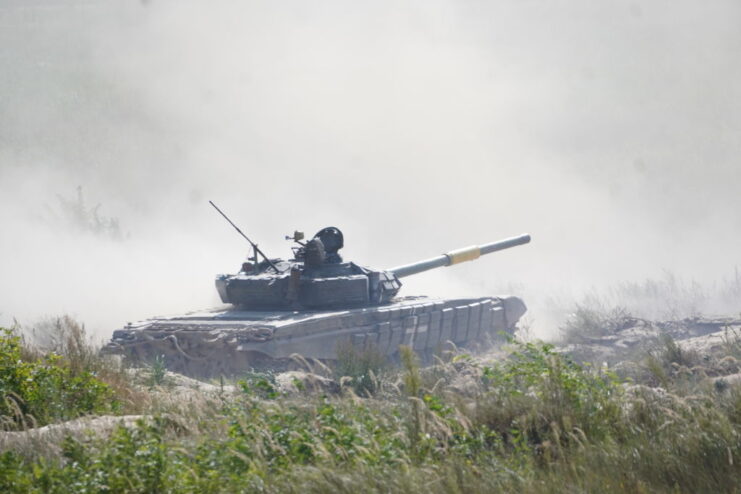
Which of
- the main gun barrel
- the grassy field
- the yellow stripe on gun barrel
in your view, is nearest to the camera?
the grassy field

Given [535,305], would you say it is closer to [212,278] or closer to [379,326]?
[212,278]

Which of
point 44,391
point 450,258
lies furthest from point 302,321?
point 450,258

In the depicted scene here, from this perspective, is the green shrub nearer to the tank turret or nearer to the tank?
the tank

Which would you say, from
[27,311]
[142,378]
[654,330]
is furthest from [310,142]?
[142,378]

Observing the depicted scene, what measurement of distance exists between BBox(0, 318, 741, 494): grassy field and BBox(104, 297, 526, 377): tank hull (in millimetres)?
5271

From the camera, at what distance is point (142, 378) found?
42.1ft

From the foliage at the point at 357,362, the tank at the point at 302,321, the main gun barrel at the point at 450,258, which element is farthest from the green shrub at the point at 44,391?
the main gun barrel at the point at 450,258

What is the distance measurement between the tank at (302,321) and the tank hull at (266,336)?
1cm

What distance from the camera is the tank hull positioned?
14.5 meters

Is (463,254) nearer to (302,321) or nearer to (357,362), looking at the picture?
(302,321)

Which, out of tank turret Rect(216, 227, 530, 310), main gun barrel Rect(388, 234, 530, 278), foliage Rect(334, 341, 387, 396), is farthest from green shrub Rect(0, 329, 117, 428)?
main gun barrel Rect(388, 234, 530, 278)

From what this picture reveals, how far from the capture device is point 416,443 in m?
7.00

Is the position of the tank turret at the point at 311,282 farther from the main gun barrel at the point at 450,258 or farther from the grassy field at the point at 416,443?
the grassy field at the point at 416,443

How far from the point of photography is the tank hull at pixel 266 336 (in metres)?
14.5
